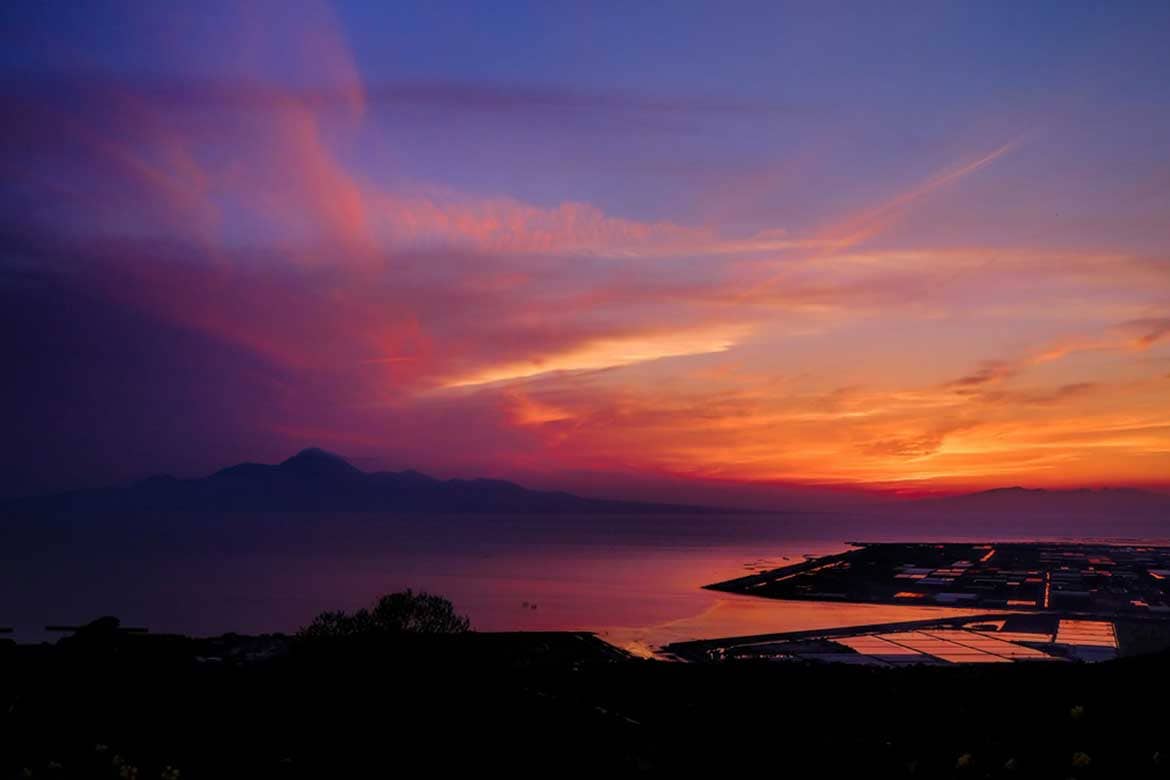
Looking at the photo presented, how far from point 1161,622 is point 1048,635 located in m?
11.4

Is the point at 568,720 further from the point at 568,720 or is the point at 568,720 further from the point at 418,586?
the point at 418,586

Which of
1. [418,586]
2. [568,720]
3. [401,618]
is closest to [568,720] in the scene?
[568,720]

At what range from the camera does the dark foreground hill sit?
377 inches

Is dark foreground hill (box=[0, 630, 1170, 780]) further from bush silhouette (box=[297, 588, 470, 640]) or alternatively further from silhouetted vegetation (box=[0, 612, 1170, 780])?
bush silhouette (box=[297, 588, 470, 640])

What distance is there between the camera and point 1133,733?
10219 millimetres

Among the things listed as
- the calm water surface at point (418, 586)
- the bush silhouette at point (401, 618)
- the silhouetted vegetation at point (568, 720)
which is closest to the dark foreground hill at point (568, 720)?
the silhouetted vegetation at point (568, 720)

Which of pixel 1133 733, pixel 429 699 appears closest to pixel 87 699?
pixel 429 699

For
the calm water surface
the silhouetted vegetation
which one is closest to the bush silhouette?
the calm water surface

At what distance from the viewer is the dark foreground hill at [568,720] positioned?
959 centimetres

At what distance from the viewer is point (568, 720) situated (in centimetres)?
1091

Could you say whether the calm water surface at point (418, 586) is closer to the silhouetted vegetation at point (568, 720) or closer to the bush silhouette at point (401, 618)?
the bush silhouette at point (401, 618)

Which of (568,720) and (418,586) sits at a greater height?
(568,720)

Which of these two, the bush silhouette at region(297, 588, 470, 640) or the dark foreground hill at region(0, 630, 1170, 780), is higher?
the dark foreground hill at region(0, 630, 1170, 780)

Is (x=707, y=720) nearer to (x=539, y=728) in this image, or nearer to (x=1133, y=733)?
(x=539, y=728)
